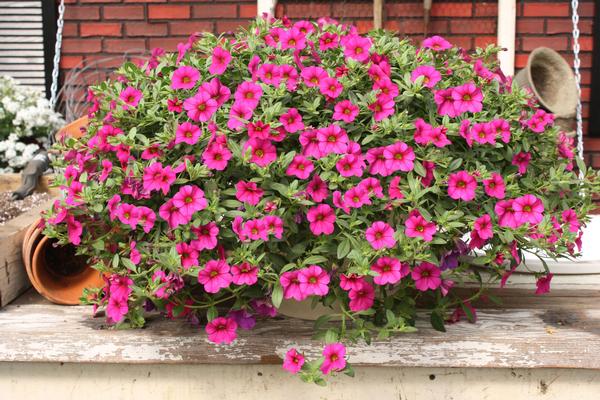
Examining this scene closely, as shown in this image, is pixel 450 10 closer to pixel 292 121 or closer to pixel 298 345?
pixel 292 121

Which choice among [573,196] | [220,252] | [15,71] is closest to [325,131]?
→ [220,252]

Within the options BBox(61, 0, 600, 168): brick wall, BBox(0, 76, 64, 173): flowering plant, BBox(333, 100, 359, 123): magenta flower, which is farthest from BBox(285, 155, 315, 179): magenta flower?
BBox(61, 0, 600, 168): brick wall

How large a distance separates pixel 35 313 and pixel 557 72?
2671mm

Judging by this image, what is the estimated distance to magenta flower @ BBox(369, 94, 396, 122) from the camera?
1.32m

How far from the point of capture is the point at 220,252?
1.27 meters

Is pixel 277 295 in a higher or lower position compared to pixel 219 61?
lower

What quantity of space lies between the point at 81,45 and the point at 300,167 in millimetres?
2559

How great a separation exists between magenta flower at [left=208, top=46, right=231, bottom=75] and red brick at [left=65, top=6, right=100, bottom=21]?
2.31 meters

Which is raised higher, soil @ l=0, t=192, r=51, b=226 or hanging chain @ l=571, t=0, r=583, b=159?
hanging chain @ l=571, t=0, r=583, b=159

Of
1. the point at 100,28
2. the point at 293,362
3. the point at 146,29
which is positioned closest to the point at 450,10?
the point at 146,29

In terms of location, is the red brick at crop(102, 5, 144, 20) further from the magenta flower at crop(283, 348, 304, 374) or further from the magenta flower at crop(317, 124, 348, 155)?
the magenta flower at crop(283, 348, 304, 374)

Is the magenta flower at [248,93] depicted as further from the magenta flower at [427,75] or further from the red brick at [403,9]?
the red brick at [403,9]

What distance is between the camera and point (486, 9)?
Result: 340cm

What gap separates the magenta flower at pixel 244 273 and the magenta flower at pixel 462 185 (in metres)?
0.38
